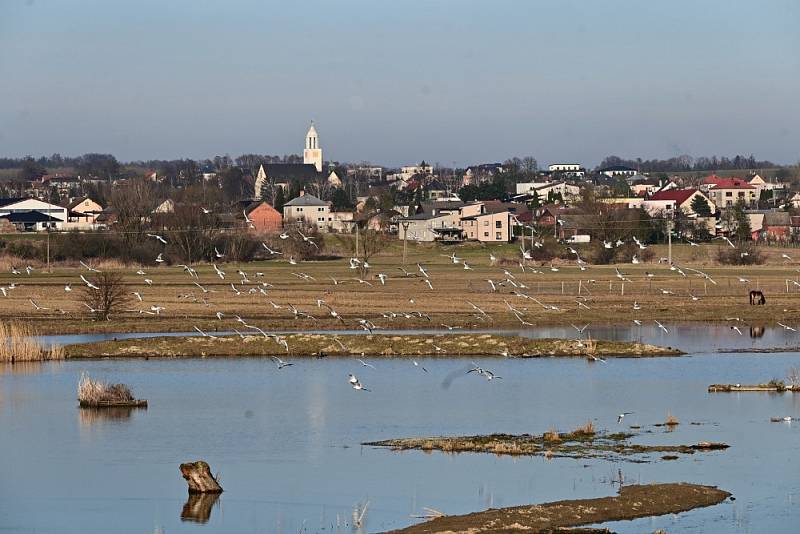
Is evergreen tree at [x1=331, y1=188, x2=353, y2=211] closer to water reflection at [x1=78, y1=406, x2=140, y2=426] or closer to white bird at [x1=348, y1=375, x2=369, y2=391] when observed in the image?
white bird at [x1=348, y1=375, x2=369, y2=391]

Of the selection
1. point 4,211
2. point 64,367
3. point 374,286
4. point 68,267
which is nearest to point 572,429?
point 64,367

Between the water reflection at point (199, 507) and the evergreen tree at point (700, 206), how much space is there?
114 metres

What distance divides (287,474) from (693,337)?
28.4m

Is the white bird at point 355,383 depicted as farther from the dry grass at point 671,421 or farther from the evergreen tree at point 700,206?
the evergreen tree at point 700,206

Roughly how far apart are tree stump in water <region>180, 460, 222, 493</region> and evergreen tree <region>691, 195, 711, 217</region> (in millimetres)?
114260

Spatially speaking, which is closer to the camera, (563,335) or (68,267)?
(563,335)

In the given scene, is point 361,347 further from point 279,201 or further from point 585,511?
point 279,201

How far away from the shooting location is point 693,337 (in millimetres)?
52438

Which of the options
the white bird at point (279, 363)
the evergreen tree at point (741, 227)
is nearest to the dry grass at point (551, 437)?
the white bird at point (279, 363)

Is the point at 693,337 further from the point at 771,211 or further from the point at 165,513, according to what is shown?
the point at 771,211

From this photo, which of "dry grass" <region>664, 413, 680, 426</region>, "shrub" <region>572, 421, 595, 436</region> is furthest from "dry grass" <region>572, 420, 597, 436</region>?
"dry grass" <region>664, 413, 680, 426</region>

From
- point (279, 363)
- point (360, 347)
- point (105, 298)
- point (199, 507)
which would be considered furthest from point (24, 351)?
point (199, 507)

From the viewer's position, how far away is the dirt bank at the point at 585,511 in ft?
73.2

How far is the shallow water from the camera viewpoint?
24375mm
